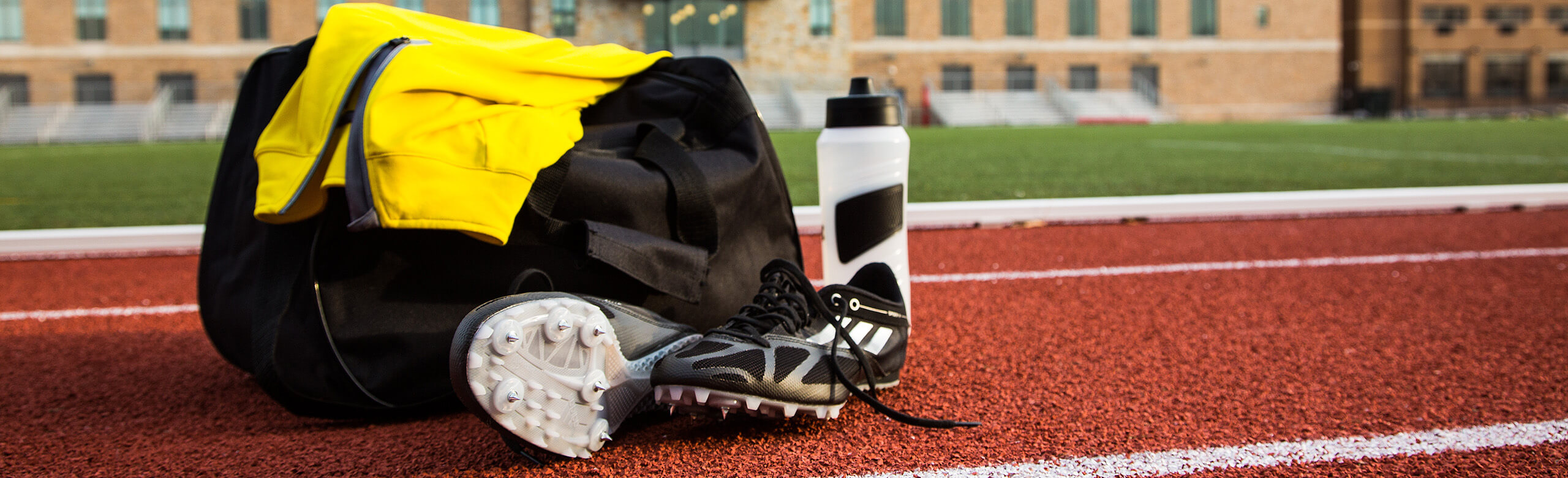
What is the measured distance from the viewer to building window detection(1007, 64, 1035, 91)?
1357 inches

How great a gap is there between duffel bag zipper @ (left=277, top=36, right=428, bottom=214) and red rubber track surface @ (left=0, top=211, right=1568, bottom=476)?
43 centimetres

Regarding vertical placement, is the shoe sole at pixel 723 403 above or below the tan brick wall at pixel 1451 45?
below

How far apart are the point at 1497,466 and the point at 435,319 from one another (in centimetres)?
166

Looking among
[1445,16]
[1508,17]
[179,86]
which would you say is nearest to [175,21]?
[179,86]

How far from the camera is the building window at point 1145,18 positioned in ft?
116

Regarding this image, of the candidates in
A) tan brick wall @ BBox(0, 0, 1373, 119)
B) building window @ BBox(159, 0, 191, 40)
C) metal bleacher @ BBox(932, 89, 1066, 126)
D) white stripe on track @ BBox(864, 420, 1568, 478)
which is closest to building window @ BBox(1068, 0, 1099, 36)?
tan brick wall @ BBox(0, 0, 1373, 119)

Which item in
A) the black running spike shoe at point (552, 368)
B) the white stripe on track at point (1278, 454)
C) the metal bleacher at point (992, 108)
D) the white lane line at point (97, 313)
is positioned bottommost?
the white stripe on track at point (1278, 454)

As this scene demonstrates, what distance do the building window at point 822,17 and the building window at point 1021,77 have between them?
6953 mm

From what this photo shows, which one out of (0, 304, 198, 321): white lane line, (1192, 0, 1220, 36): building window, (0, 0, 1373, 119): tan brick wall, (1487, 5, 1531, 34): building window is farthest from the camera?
(1487, 5, 1531, 34): building window

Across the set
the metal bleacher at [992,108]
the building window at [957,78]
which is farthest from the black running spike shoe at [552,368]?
the building window at [957,78]

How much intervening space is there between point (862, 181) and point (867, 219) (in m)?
0.08

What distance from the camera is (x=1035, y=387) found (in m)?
1.84

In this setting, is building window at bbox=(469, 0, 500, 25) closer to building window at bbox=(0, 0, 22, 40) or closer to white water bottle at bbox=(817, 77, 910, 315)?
building window at bbox=(0, 0, 22, 40)

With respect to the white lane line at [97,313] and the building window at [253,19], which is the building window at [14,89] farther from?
the white lane line at [97,313]
